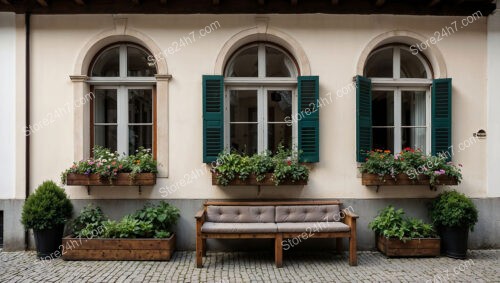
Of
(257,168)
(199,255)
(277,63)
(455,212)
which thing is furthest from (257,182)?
(455,212)

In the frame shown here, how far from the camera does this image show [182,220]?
627 cm

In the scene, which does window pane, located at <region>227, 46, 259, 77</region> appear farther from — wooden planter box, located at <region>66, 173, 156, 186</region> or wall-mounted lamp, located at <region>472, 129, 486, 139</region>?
wall-mounted lamp, located at <region>472, 129, 486, 139</region>

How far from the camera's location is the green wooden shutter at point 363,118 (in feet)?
20.5

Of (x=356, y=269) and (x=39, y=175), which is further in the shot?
(x=39, y=175)

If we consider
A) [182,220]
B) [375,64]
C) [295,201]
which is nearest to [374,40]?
[375,64]

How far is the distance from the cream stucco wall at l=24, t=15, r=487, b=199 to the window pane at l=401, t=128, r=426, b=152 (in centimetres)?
61

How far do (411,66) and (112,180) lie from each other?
5.77 m

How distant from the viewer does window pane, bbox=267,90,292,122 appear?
654 cm

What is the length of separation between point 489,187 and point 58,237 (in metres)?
7.50

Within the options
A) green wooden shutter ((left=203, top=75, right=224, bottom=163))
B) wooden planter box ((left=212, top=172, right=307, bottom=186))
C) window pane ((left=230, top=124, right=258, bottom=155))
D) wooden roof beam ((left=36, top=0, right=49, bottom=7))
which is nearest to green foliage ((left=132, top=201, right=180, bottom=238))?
wooden planter box ((left=212, top=172, right=307, bottom=186))

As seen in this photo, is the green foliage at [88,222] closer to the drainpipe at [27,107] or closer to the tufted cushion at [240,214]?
the drainpipe at [27,107]

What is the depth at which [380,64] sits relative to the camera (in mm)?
6734

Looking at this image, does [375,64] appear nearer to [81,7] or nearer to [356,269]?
[356,269]

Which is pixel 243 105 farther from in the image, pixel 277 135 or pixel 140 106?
pixel 140 106
